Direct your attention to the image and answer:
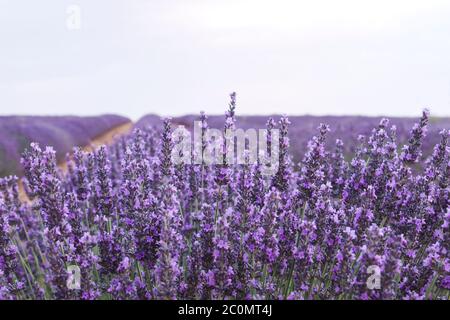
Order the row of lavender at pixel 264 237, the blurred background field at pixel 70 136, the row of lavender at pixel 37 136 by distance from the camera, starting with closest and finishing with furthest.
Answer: the row of lavender at pixel 264 237
the row of lavender at pixel 37 136
the blurred background field at pixel 70 136

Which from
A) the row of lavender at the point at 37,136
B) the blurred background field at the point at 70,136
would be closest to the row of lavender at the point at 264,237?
the blurred background field at the point at 70,136

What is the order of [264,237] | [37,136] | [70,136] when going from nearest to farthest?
[264,237] → [37,136] → [70,136]

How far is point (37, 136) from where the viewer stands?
16906 mm

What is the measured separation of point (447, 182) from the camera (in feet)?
10.9

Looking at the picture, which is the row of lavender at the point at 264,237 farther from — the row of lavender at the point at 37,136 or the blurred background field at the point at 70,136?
the row of lavender at the point at 37,136

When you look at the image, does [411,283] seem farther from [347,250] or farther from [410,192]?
[410,192]

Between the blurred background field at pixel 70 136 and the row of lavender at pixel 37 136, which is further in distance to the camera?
the blurred background field at pixel 70 136

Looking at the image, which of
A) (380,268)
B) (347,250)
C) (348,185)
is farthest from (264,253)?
(348,185)

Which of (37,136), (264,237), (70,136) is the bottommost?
(70,136)

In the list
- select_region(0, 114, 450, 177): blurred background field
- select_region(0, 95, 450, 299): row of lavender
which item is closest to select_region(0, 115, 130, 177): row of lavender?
select_region(0, 114, 450, 177): blurred background field

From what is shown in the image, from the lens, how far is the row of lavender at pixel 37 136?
13550 mm

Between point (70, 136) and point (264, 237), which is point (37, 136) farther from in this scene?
point (264, 237)

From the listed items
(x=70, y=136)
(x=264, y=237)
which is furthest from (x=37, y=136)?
(x=264, y=237)
